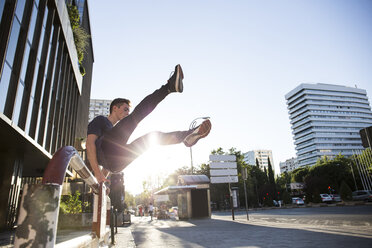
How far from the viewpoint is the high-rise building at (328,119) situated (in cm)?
12331

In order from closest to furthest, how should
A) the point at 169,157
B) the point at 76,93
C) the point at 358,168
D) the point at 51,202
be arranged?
1. the point at 51,202
2. the point at 76,93
3. the point at 169,157
4. the point at 358,168

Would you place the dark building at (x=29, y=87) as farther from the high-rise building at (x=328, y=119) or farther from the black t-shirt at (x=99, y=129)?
the high-rise building at (x=328, y=119)

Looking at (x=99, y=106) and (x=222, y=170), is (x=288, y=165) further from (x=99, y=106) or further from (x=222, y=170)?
(x=222, y=170)

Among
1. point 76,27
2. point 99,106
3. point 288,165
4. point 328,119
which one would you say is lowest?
point 76,27

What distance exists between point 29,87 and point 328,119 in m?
144

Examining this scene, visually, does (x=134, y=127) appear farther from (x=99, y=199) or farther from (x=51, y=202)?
(x=51, y=202)

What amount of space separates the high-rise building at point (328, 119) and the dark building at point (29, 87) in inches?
5200

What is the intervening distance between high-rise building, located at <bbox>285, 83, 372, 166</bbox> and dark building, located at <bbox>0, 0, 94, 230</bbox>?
433ft

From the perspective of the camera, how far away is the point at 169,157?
1563 inches

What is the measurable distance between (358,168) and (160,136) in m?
70.6

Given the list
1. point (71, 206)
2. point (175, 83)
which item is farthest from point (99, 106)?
point (175, 83)

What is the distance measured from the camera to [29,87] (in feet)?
33.7

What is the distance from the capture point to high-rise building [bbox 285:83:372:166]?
12331 centimetres

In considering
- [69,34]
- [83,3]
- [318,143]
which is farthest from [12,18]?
[318,143]
